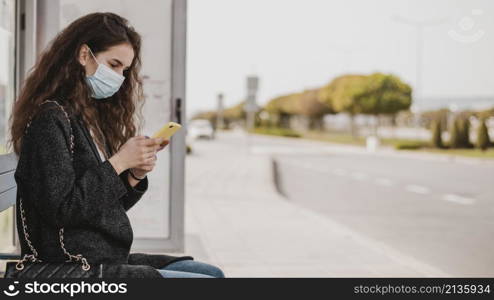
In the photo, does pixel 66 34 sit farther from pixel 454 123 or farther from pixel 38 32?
pixel 454 123

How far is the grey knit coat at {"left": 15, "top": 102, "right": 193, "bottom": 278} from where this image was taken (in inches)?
77.9

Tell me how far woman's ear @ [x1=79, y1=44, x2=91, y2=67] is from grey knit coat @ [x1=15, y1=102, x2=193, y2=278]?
0.57 ft

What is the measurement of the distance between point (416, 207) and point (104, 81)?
30.8ft

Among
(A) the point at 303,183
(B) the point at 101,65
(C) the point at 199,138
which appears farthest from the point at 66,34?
(C) the point at 199,138

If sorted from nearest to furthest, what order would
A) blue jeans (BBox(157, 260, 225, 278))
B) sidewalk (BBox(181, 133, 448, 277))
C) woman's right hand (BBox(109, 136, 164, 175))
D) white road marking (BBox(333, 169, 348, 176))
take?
woman's right hand (BBox(109, 136, 164, 175)) → blue jeans (BBox(157, 260, 225, 278)) → sidewalk (BBox(181, 133, 448, 277)) → white road marking (BBox(333, 169, 348, 176))

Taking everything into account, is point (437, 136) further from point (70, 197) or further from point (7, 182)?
point (70, 197)

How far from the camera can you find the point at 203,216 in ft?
29.9

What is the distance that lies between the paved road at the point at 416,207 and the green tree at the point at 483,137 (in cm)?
1218

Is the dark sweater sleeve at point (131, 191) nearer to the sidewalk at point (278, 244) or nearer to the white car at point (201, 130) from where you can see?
the sidewalk at point (278, 244)

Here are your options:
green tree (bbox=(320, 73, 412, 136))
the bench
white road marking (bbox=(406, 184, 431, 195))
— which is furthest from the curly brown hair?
green tree (bbox=(320, 73, 412, 136))

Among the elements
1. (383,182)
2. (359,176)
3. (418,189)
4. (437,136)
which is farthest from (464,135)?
(418,189)

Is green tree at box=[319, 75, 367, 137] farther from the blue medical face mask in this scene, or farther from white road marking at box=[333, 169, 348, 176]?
the blue medical face mask

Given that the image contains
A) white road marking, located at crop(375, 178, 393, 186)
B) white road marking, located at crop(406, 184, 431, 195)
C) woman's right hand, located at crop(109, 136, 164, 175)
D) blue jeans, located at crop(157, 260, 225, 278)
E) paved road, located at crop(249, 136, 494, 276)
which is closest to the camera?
woman's right hand, located at crop(109, 136, 164, 175)

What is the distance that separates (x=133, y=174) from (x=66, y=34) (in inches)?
19.3
